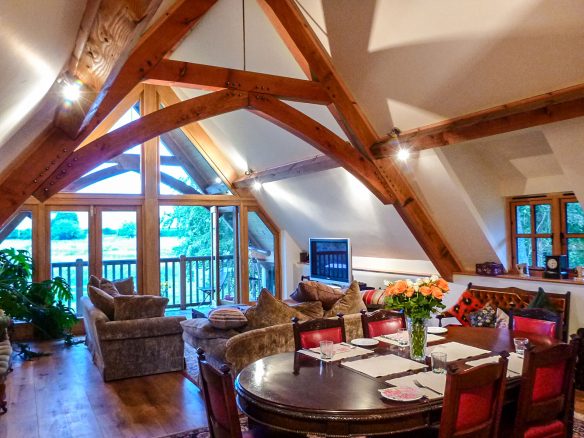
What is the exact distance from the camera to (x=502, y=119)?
4.11m

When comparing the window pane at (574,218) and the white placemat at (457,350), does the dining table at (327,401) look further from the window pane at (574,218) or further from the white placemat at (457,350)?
the window pane at (574,218)

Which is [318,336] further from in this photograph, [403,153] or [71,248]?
[71,248]

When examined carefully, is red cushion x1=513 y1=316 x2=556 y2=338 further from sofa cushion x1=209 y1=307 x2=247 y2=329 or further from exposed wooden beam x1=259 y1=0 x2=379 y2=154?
exposed wooden beam x1=259 y1=0 x2=379 y2=154

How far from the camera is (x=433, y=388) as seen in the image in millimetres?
2209

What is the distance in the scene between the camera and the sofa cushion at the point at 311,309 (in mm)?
4084

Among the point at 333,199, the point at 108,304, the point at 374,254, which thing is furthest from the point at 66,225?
the point at 374,254

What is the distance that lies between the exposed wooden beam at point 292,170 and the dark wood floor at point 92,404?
3.08m

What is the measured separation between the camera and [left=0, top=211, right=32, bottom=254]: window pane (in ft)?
22.7

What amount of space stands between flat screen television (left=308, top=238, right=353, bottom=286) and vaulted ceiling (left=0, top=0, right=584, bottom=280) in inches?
18.0

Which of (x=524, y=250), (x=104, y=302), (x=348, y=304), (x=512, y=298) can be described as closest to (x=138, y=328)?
(x=104, y=302)

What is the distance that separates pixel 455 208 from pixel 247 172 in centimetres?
385

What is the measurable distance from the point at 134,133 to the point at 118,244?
151 inches

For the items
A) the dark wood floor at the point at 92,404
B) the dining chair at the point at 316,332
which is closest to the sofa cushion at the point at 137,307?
the dark wood floor at the point at 92,404

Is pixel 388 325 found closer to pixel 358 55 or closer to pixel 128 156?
pixel 358 55
